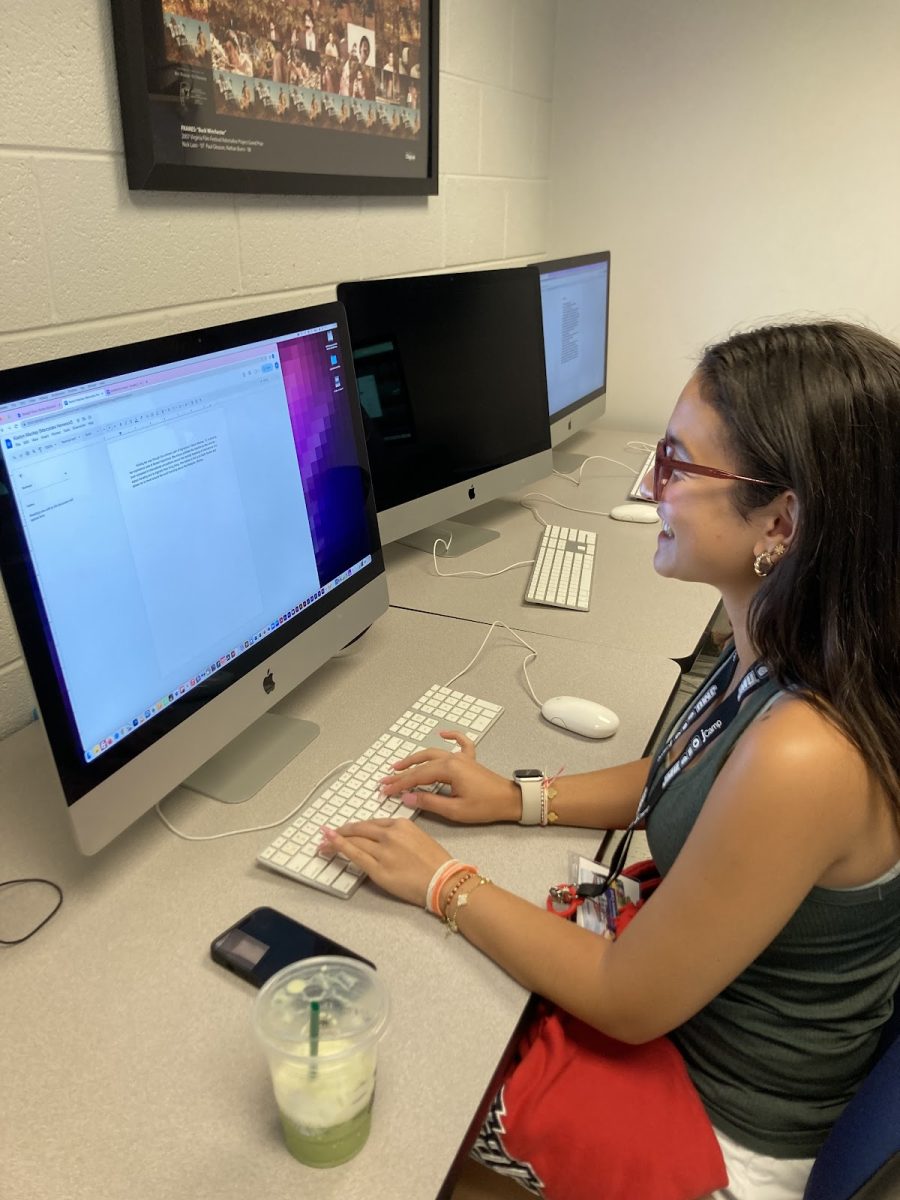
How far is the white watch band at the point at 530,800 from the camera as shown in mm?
990

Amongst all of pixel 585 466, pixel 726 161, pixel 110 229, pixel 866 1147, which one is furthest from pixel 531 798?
pixel 726 161

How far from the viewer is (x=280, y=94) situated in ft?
4.75

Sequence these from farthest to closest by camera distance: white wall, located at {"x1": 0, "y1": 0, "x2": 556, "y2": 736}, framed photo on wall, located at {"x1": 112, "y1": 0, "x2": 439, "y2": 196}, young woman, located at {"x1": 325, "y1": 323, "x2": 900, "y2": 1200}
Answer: framed photo on wall, located at {"x1": 112, "y1": 0, "x2": 439, "y2": 196}, white wall, located at {"x1": 0, "y1": 0, "x2": 556, "y2": 736}, young woman, located at {"x1": 325, "y1": 323, "x2": 900, "y2": 1200}

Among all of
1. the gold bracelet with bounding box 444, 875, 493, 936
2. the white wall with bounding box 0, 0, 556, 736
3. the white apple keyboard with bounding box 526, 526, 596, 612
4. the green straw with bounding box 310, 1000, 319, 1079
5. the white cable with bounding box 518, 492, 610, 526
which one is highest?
the white wall with bounding box 0, 0, 556, 736

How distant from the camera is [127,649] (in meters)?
0.82

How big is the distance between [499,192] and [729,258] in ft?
2.49

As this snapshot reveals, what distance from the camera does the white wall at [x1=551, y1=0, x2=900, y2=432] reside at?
91.6 inches

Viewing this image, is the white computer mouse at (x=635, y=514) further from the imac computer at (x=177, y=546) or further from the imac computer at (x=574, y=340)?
the imac computer at (x=177, y=546)

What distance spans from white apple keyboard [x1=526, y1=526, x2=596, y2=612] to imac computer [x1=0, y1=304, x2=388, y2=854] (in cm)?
46

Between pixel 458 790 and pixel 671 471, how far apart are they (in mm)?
445

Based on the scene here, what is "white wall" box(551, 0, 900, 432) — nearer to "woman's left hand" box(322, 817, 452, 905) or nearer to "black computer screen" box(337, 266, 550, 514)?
"black computer screen" box(337, 266, 550, 514)

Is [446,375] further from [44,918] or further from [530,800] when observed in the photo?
[44,918]

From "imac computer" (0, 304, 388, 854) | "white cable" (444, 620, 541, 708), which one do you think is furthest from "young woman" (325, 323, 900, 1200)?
"white cable" (444, 620, 541, 708)

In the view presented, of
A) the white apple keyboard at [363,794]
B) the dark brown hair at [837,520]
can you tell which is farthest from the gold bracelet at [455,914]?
the dark brown hair at [837,520]
